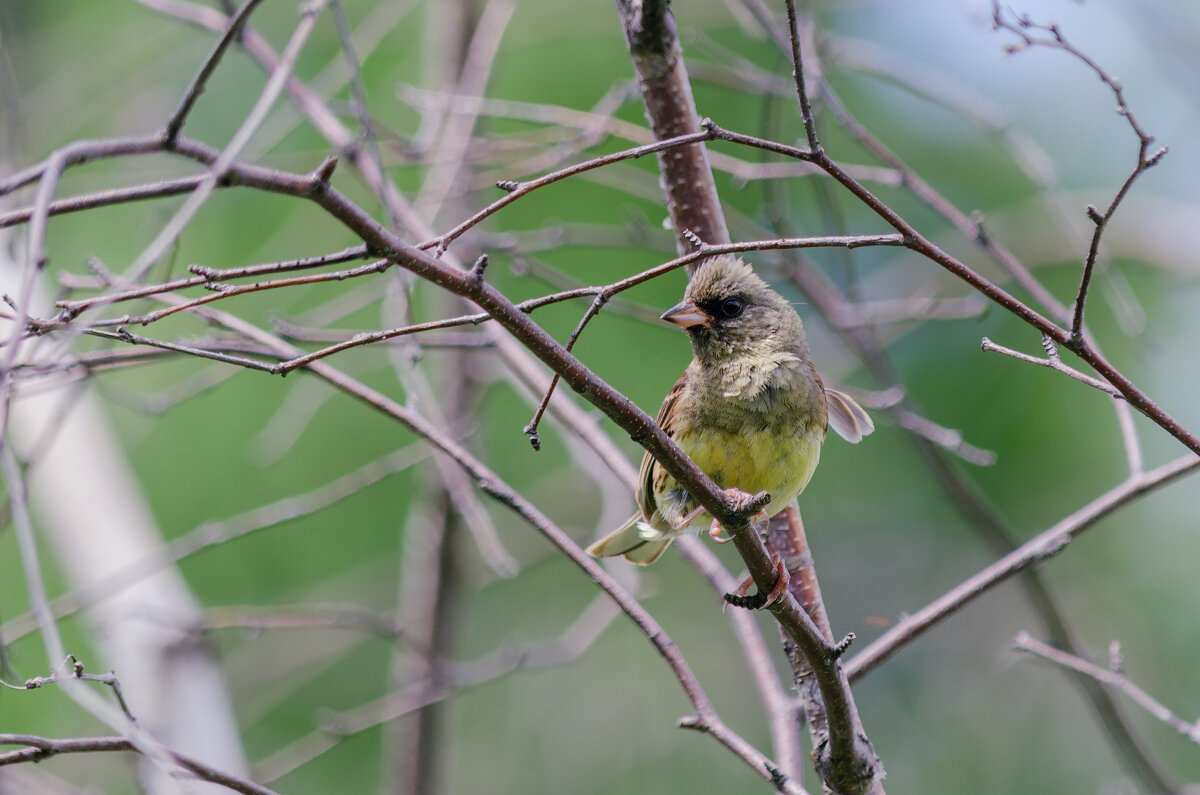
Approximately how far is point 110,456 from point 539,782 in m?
3.25

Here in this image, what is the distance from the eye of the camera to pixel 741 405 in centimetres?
342

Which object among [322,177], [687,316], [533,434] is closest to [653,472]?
[687,316]

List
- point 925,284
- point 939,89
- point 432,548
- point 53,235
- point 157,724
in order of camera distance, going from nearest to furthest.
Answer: point 939,89
point 157,724
point 432,548
point 925,284
point 53,235

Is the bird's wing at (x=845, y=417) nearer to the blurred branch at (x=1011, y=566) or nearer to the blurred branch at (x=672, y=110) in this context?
the blurred branch at (x=672, y=110)

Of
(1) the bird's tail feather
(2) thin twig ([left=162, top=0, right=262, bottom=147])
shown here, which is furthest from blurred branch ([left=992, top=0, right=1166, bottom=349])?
(1) the bird's tail feather

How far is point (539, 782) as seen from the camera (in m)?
6.99

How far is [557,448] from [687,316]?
129 inches

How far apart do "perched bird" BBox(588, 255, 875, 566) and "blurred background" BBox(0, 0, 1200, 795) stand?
887mm

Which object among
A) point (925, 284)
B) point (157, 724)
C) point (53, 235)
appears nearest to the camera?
point (157, 724)

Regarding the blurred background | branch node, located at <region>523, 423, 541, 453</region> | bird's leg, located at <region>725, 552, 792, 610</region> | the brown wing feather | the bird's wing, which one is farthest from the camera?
the blurred background

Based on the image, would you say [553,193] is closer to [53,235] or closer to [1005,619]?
[53,235]

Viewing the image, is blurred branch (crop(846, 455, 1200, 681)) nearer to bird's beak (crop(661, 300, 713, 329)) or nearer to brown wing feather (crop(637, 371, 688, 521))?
brown wing feather (crop(637, 371, 688, 521))

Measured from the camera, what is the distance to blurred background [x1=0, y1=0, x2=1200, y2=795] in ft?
17.6

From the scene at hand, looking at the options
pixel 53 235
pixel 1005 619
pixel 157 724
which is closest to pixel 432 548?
pixel 157 724
